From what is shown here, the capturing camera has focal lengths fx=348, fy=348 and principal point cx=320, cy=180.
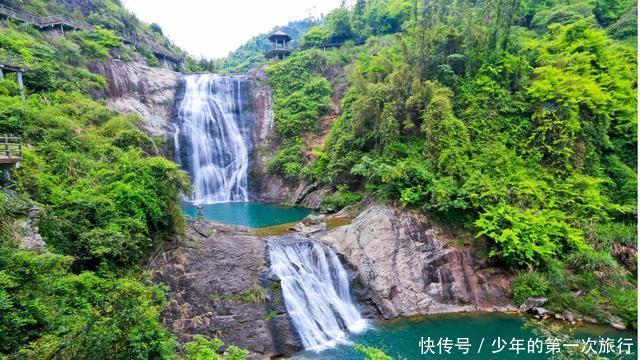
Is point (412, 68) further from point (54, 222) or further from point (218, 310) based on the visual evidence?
point (54, 222)

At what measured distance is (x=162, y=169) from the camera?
36.7 feet

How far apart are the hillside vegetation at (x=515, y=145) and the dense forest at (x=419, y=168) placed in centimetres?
7

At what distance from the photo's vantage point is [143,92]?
90.6ft

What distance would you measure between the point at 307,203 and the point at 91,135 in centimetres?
1275

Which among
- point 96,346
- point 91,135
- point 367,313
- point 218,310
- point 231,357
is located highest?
point 91,135

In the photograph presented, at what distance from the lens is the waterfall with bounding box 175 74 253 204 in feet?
87.9

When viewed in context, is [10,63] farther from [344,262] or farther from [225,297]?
[344,262]

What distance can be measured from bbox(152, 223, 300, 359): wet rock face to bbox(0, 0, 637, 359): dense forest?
86 centimetres

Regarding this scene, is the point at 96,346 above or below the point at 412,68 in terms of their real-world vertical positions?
below

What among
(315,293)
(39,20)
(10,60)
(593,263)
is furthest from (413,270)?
(39,20)

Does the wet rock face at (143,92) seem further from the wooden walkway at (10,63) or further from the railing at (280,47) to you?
the railing at (280,47)

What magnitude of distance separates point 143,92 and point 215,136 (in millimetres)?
6444

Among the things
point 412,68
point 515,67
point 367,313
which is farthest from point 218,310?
point 515,67

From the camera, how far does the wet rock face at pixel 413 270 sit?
1273cm
